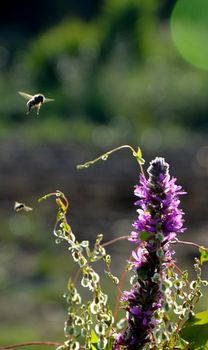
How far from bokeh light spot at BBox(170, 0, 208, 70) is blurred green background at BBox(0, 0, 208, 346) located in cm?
5

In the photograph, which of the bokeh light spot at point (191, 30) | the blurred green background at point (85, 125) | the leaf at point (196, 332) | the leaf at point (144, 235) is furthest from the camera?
the bokeh light spot at point (191, 30)

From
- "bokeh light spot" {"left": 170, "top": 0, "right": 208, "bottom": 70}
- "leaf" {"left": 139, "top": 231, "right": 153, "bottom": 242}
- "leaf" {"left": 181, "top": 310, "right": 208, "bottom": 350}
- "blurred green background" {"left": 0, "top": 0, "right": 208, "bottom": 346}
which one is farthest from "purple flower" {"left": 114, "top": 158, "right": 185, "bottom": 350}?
"bokeh light spot" {"left": 170, "top": 0, "right": 208, "bottom": 70}

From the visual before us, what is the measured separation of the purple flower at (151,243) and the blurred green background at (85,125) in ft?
16.3

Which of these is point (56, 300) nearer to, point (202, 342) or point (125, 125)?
point (202, 342)

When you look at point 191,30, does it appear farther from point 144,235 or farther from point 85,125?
point 144,235

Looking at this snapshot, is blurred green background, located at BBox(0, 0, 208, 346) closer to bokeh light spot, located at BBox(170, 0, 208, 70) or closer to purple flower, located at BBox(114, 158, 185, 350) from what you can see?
bokeh light spot, located at BBox(170, 0, 208, 70)

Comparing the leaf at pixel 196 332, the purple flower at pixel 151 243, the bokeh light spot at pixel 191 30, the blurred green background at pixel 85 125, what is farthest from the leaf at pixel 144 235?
the bokeh light spot at pixel 191 30

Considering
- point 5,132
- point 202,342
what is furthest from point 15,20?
point 202,342

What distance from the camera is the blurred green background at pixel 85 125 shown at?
8.65m

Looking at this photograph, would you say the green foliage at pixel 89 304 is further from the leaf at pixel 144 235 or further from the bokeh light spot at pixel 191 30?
the bokeh light spot at pixel 191 30

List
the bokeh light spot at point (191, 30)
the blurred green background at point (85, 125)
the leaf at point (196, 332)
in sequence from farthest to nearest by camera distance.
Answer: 1. the bokeh light spot at point (191, 30)
2. the blurred green background at point (85, 125)
3. the leaf at point (196, 332)

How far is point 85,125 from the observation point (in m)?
16.5

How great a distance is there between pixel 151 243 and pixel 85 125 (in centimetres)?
1509

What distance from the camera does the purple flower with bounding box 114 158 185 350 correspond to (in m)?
1.41
